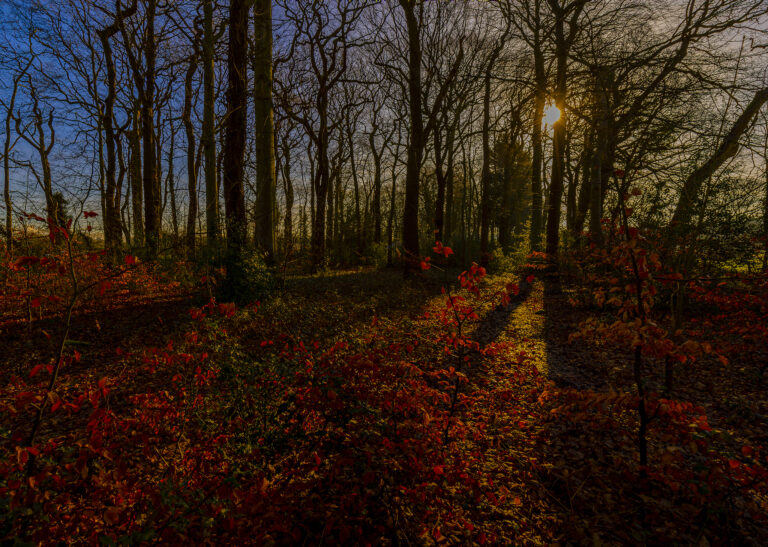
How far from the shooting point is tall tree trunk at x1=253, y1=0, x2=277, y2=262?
848cm

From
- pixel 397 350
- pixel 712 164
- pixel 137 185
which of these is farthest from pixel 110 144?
pixel 712 164

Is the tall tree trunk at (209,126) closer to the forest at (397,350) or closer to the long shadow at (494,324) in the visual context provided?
the forest at (397,350)

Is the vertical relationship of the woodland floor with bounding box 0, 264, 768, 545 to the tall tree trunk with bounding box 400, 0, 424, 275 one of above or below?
below

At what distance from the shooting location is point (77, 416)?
414cm

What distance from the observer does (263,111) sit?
8.57 meters

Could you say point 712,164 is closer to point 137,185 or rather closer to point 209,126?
point 209,126

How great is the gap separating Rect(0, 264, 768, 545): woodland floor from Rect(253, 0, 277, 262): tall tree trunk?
275cm

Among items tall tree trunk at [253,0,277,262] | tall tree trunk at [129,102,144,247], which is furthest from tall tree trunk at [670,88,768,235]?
tall tree trunk at [129,102,144,247]

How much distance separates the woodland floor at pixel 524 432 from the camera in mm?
2570

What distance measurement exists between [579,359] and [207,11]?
10.8 m

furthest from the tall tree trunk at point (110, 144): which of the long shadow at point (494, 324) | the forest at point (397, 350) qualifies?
the long shadow at point (494, 324)

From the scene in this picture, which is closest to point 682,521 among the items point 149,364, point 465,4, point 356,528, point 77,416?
point 356,528

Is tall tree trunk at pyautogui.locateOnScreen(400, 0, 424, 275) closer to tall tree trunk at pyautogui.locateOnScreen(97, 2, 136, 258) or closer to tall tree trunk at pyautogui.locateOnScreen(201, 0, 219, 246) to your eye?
tall tree trunk at pyautogui.locateOnScreen(201, 0, 219, 246)

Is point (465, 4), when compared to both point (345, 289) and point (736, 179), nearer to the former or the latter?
point (736, 179)
